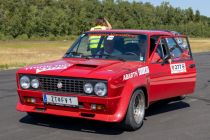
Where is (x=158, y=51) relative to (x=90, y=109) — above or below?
above

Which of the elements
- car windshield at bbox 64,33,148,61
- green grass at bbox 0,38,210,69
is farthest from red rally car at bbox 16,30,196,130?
green grass at bbox 0,38,210,69

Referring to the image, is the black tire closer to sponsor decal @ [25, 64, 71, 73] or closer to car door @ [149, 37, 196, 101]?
car door @ [149, 37, 196, 101]

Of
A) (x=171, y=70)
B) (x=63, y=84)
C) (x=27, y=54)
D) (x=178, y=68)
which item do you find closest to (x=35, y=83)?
(x=63, y=84)

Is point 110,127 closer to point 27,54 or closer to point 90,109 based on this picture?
point 90,109

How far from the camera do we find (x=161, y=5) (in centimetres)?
12669

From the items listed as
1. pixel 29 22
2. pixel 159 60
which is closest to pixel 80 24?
pixel 29 22

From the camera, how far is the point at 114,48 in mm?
7707

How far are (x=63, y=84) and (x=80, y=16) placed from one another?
281 ft

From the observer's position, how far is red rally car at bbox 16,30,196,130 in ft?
20.6

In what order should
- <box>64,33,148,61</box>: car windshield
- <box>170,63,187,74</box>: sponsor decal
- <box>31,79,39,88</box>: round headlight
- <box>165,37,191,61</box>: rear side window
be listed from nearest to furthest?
<box>31,79,39,88</box>: round headlight < <box>64,33,148,61</box>: car windshield < <box>170,63,187,74</box>: sponsor decal < <box>165,37,191,61</box>: rear side window

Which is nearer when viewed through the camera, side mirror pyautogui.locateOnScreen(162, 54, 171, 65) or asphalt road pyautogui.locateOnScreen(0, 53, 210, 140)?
asphalt road pyautogui.locateOnScreen(0, 53, 210, 140)

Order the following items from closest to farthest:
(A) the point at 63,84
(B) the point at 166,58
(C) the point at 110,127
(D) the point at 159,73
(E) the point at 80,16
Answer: (A) the point at 63,84 → (C) the point at 110,127 → (D) the point at 159,73 → (B) the point at 166,58 → (E) the point at 80,16

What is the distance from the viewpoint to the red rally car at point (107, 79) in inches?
247

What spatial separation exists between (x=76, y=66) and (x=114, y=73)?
0.73m
